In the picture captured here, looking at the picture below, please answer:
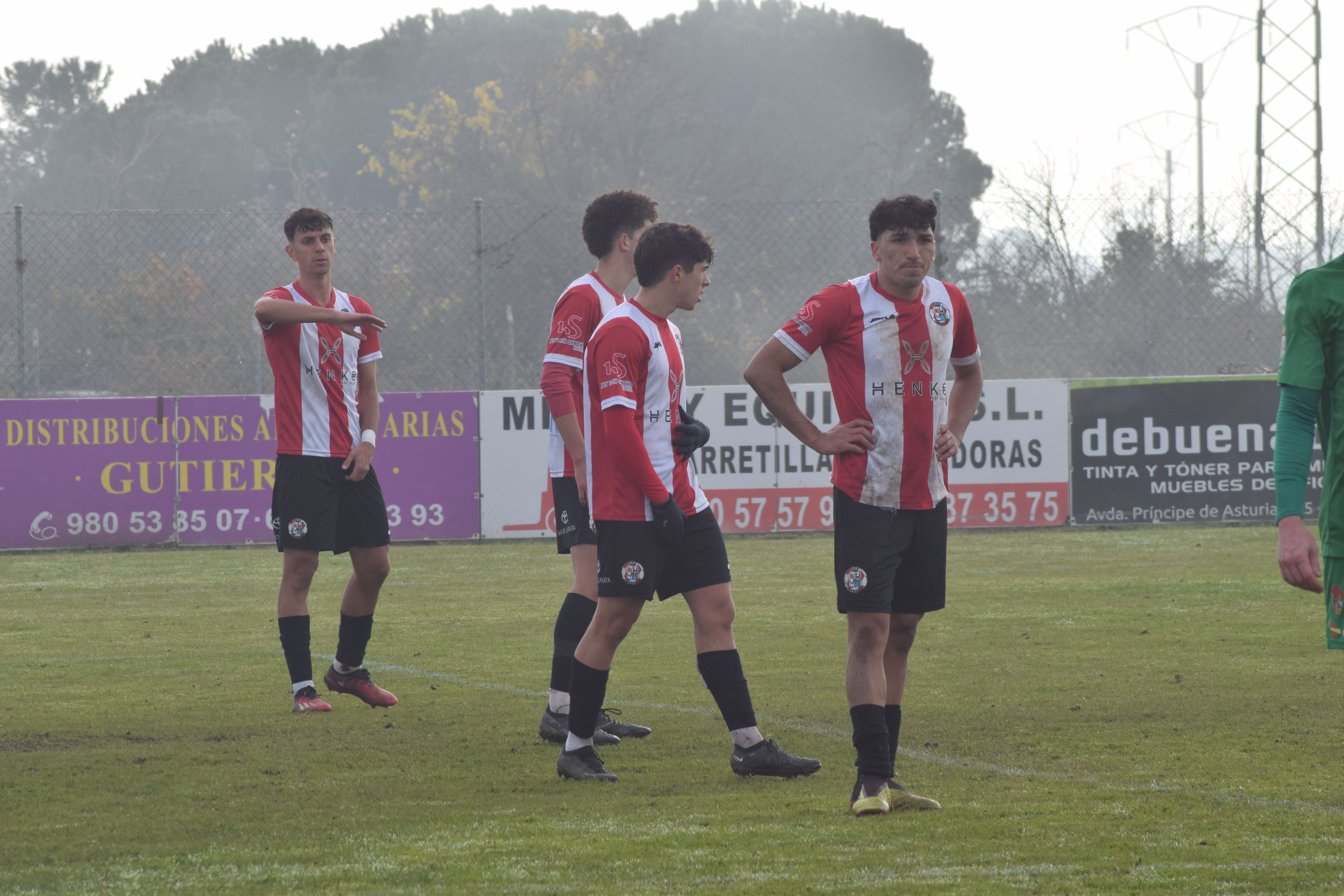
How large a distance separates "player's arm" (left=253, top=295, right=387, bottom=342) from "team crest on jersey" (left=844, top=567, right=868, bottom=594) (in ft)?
8.18

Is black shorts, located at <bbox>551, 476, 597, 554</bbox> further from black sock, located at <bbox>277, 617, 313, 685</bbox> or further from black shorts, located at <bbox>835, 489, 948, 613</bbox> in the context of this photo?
black shorts, located at <bbox>835, 489, 948, 613</bbox>

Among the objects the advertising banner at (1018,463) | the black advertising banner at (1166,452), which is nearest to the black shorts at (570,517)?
the advertising banner at (1018,463)

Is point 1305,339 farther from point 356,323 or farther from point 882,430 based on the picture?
point 356,323

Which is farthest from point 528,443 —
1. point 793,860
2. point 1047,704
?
point 793,860

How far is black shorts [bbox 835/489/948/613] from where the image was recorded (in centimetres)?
411

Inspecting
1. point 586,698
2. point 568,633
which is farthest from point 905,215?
point 568,633

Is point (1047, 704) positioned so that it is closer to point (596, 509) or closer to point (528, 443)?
point (596, 509)

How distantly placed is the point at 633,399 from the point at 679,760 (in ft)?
4.29

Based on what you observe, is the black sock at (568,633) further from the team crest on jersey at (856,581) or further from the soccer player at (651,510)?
the team crest on jersey at (856,581)

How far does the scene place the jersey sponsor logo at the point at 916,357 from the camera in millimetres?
4191

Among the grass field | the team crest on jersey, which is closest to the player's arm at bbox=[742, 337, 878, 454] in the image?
the team crest on jersey

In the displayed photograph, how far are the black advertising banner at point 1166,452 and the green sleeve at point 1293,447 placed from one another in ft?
38.6

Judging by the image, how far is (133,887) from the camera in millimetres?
3336

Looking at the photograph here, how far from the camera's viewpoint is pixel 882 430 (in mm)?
4176
